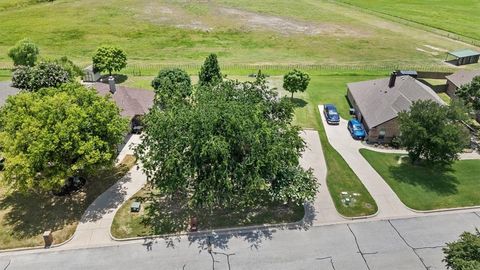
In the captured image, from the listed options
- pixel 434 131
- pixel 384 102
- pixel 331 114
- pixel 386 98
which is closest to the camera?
pixel 434 131

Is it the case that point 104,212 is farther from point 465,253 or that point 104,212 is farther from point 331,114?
point 331,114

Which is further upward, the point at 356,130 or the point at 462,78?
the point at 462,78

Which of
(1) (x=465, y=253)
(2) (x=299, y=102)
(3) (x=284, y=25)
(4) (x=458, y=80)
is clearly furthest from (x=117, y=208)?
(3) (x=284, y=25)

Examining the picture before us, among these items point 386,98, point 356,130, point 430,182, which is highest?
point 386,98

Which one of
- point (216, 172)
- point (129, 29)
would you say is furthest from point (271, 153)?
point (129, 29)

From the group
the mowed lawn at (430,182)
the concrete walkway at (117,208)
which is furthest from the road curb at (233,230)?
the mowed lawn at (430,182)

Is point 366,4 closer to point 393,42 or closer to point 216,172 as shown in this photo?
point 393,42

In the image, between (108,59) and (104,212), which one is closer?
(104,212)
